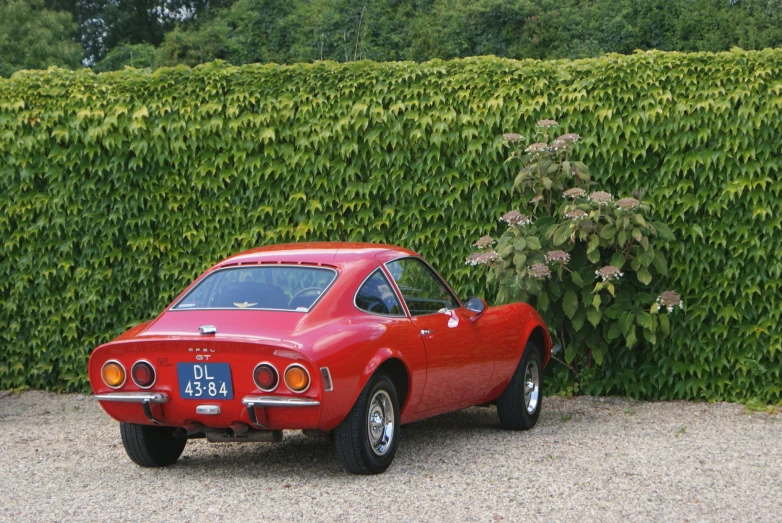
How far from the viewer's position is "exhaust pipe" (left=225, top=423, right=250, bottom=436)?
579 centimetres

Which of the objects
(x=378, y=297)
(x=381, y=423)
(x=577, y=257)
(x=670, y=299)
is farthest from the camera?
(x=577, y=257)

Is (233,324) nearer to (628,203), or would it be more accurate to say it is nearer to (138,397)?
(138,397)

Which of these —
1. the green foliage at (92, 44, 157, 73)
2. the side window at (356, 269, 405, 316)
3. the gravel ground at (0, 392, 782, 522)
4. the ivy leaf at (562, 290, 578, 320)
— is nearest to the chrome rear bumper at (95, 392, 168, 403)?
the gravel ground at (0, 392, 782, 522)

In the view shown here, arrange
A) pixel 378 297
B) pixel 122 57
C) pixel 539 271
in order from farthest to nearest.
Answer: pixel 122 57 < pixel 539 271 < pixel 378 297

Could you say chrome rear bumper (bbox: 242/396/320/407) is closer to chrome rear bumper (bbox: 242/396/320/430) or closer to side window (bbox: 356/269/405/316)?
chrome rear bumper (bbox: 242/396/320/430)

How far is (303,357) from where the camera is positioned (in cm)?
554

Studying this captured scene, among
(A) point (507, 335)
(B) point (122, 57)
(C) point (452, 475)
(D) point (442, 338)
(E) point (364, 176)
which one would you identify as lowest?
(C) point (452, 475)

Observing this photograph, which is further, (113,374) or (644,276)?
(644,276)

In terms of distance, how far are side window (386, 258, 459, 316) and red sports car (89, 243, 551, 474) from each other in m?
0.01

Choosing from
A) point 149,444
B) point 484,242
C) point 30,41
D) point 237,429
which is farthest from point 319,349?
point 30,41

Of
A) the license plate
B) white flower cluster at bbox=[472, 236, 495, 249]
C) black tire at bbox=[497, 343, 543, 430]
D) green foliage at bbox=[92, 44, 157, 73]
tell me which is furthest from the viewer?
green foliage at bbox=[92, 44, 157, 73]

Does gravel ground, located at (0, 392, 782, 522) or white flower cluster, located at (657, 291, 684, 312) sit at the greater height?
white flower cluster, located at (657, 291, 684, 312)

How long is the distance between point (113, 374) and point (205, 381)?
2.19 ft

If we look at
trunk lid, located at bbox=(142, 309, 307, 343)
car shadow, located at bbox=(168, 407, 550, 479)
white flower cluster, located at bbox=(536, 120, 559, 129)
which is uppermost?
white flower cluster, located at bbox=(536, 120, 559, 129)
